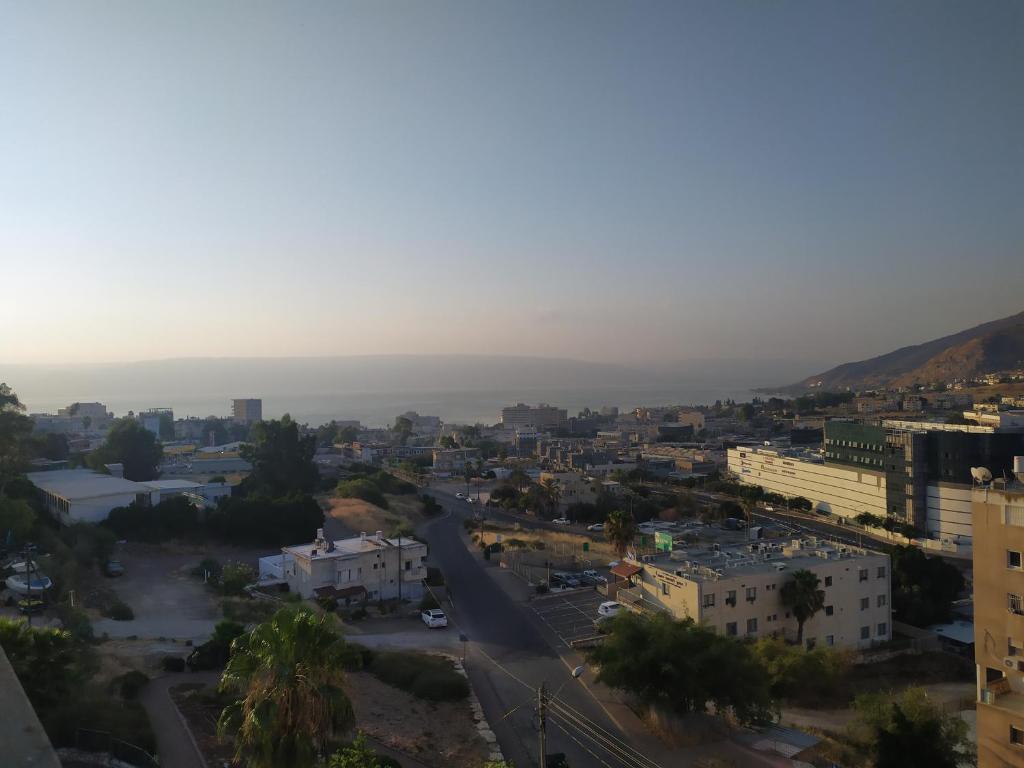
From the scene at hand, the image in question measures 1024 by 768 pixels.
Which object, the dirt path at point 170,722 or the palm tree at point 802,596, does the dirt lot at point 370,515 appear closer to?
the dirt path at point 170,722

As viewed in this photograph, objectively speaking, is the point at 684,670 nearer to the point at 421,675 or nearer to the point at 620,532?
the point at 421,675

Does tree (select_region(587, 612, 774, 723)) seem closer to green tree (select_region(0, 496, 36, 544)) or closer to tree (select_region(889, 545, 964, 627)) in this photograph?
tree (select_region(889, 545, 964, 627))

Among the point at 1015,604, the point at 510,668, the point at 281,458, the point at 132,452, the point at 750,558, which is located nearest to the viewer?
the point at 1015,604

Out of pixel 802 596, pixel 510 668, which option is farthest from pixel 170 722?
pixel 802 596

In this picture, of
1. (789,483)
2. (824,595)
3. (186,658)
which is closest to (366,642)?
(186,658)

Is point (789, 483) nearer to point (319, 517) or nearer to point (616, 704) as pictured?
point (319, 517)
